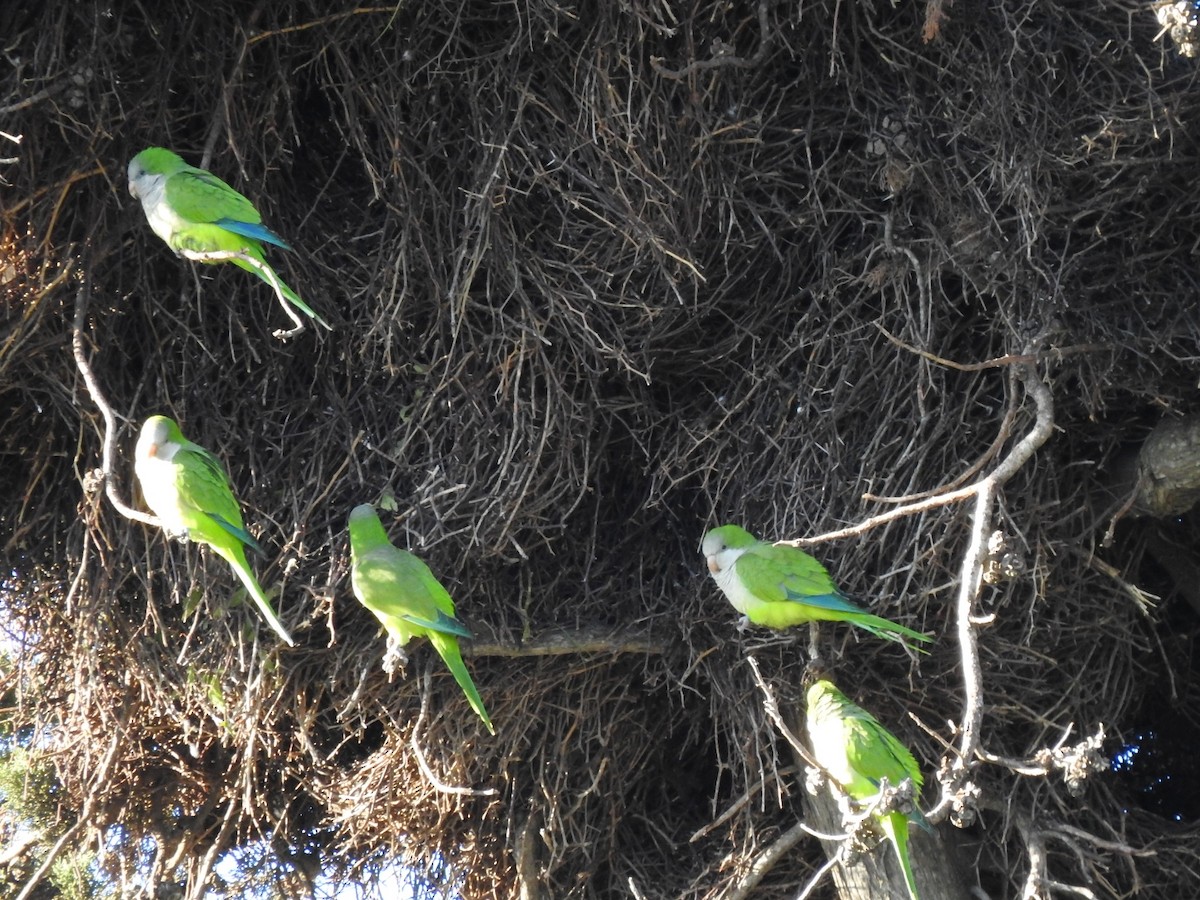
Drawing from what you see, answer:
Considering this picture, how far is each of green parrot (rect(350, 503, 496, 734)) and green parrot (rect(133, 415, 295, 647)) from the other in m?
0.18

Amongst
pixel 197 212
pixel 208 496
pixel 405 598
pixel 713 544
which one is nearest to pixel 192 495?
pixel 208 496

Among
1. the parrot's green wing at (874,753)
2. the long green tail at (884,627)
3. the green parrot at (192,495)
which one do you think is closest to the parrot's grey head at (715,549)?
the long green tail at (884,627)

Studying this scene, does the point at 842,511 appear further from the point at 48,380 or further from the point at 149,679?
the point at 48,380

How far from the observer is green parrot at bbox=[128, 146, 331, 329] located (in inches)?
106

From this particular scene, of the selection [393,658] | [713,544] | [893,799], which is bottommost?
[393,658]

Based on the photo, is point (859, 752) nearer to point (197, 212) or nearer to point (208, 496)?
point (208, 496)

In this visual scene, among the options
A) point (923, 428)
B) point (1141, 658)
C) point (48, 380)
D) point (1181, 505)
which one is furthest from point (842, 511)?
point (48, 380)

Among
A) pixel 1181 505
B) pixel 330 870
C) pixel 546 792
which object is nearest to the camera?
pixel 1181 505

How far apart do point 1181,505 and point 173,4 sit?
7.81 ft

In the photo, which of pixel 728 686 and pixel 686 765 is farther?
pixel 686 765

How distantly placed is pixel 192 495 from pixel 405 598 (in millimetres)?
458

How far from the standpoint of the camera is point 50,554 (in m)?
3.10

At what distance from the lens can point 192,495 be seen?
2625 mm

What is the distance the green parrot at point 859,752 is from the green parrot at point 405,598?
65 centimetres
